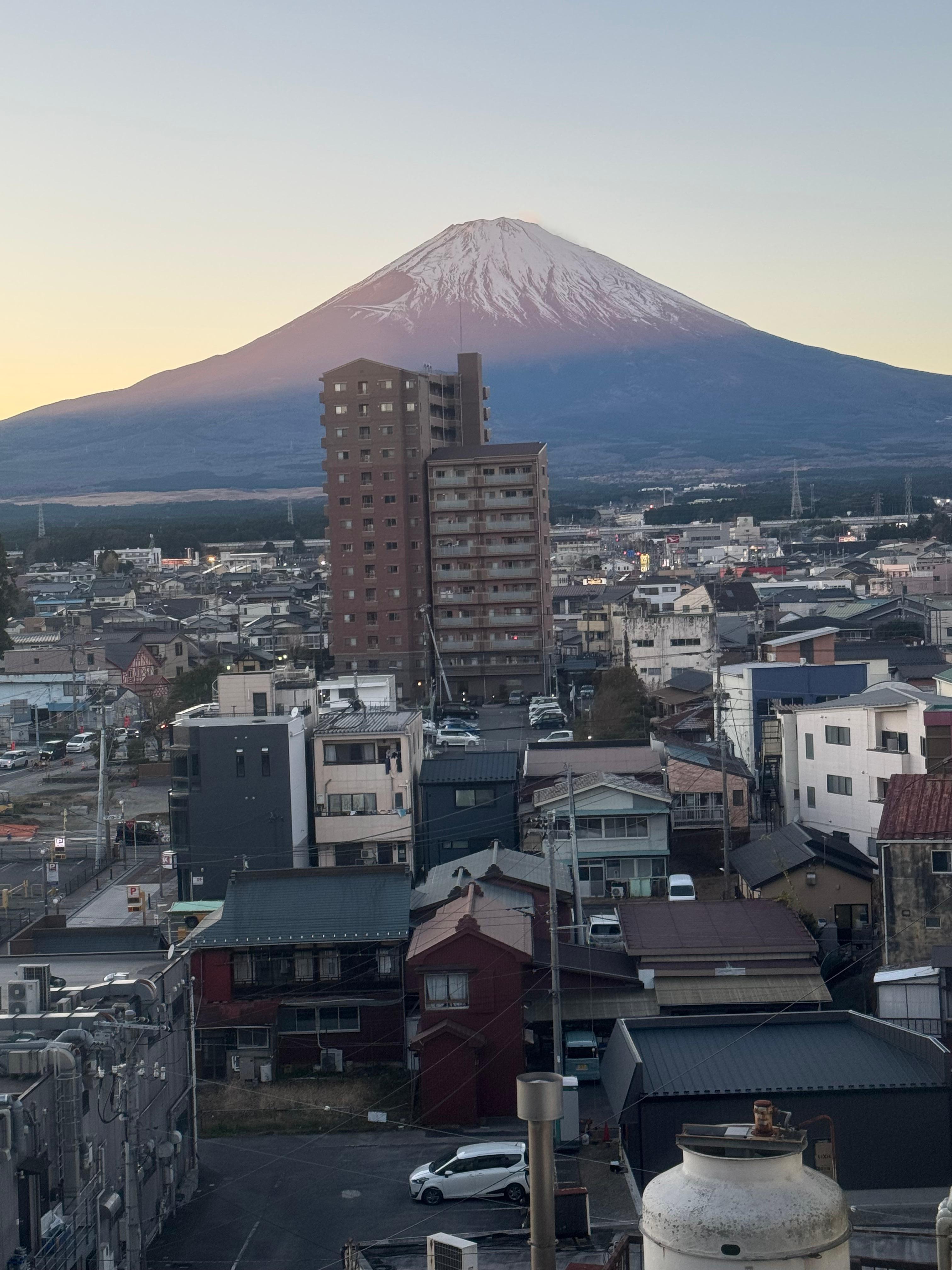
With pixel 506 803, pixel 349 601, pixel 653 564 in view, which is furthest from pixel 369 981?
pixel 653 564

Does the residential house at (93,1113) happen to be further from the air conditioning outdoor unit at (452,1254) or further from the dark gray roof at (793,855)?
the dark gray roof at (793,855)

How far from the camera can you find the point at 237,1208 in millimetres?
8719

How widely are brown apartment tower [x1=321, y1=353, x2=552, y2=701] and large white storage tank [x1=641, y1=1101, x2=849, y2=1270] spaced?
29.9 meters

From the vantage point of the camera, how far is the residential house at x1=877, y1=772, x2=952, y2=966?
420 inches

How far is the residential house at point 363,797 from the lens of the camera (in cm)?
1523

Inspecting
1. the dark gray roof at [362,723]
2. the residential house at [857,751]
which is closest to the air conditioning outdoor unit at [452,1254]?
the residential house at [857,751]

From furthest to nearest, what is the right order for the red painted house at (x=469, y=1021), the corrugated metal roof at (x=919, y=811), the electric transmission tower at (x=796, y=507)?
the electric transmission tower at (x=796, y=507), the corrugated metal roof at (x=919, y=811), the red painted house at (x=469, y=1021)

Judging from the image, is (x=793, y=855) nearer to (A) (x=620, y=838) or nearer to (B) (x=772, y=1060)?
(A) (x=620, y=838)

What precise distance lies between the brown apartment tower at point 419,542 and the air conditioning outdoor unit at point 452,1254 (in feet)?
92.9

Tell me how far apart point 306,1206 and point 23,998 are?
2274mm

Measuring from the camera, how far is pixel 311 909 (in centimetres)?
1129

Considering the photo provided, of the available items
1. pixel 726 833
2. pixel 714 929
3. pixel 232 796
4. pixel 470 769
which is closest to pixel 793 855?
pixel 726 833

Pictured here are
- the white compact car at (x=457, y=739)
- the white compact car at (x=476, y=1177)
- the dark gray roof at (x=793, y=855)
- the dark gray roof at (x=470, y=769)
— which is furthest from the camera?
the white compact car at (x=457, y=739)

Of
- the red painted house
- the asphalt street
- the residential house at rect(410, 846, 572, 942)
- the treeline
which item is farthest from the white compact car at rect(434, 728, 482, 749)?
the treeline
